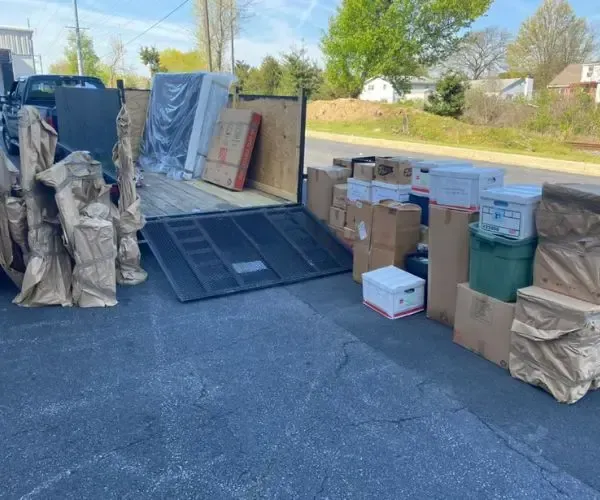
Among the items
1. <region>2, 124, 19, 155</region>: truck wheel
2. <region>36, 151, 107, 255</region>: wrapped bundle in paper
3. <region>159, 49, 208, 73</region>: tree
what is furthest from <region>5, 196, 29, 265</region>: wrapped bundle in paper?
<region>159, 49, 208, 73</region>: tree

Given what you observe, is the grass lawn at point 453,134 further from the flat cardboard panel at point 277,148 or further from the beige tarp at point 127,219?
the beige tarp at point 127,219

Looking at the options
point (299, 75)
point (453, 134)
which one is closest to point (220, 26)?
point (299, 75)

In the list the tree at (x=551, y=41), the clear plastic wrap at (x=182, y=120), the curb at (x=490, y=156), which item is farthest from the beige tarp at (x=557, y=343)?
the tree at (x=551, y=41)

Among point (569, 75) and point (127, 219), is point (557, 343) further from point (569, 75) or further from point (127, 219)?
point (569, 75)

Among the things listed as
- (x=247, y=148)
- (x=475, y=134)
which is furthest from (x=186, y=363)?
(x=475, y=134)

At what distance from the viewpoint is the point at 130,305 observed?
4.31 m

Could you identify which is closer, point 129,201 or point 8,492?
point 8,492

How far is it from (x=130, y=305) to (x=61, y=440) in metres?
1.86

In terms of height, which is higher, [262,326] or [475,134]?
[475,134]

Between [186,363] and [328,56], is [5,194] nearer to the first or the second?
[186,363]

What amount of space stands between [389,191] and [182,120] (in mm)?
4928

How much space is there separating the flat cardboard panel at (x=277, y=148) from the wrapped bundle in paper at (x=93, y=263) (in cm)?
274

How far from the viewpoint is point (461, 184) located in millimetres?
3723

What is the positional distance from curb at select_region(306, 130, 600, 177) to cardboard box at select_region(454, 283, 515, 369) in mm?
10631
